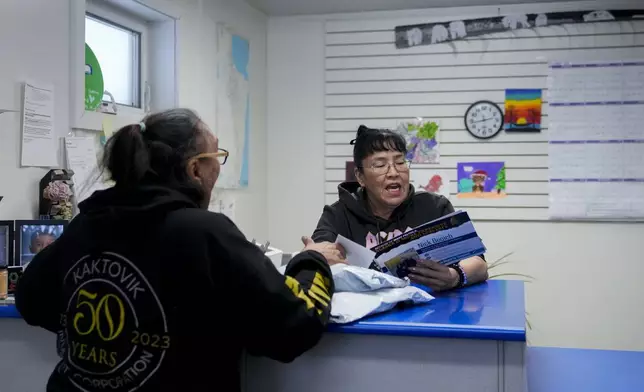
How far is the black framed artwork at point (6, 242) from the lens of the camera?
2268 millimetres

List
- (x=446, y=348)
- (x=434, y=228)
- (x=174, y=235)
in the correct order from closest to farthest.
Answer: (x=174, y=235), (x=446, y=348), (x=434, y=228)

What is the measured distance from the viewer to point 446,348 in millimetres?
1659

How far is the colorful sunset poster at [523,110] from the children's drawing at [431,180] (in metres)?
0.57

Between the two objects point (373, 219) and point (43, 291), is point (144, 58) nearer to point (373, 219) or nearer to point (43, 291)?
point (373, 219)

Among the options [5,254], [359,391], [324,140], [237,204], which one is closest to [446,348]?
[359,391]

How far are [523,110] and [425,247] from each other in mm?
2742

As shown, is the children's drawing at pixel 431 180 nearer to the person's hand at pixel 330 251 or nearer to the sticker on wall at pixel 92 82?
the sticker on wall at pixel 92 82

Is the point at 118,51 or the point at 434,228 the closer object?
the point at 434,228

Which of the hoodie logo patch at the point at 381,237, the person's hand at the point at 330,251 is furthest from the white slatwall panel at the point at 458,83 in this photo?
the person's hand at the point at 330,251

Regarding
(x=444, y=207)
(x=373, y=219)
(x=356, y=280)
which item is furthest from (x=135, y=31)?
(x=356, y=280)

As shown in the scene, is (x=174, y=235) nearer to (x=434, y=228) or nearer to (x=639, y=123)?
(x=434, y=228)

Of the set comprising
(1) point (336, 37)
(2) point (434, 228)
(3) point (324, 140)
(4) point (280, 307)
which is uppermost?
(1) point (336, 37)

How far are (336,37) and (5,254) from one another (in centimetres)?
322

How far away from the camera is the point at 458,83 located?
4.71m
